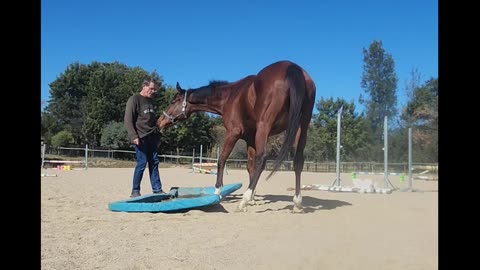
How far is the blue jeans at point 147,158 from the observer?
205 inches

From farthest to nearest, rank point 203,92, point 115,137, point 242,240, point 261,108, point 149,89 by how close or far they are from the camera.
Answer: point 115,137
point 203,92
point 149,89
point 261,108
point 242,240

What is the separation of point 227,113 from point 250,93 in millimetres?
519

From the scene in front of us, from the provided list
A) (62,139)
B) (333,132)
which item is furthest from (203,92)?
(62,139)

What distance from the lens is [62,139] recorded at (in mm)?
28359

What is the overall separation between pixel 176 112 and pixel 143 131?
26.6 inches

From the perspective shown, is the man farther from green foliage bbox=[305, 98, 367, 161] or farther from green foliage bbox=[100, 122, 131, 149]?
green foliage bbox=[100, 122, 131, 149]

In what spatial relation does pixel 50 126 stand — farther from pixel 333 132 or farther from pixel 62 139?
pixel 333 132

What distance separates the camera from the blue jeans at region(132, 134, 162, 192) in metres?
5.20

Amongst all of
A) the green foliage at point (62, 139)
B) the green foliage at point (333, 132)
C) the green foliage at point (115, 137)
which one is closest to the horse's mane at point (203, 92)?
the green foliage at point (333, 132)

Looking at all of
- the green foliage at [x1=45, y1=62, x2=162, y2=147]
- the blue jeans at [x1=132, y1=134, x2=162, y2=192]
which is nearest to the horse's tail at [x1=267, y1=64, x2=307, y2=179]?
the blue jeans at [x1=132, y1=134, x2=162, y2=192]

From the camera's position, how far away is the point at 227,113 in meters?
5.26
